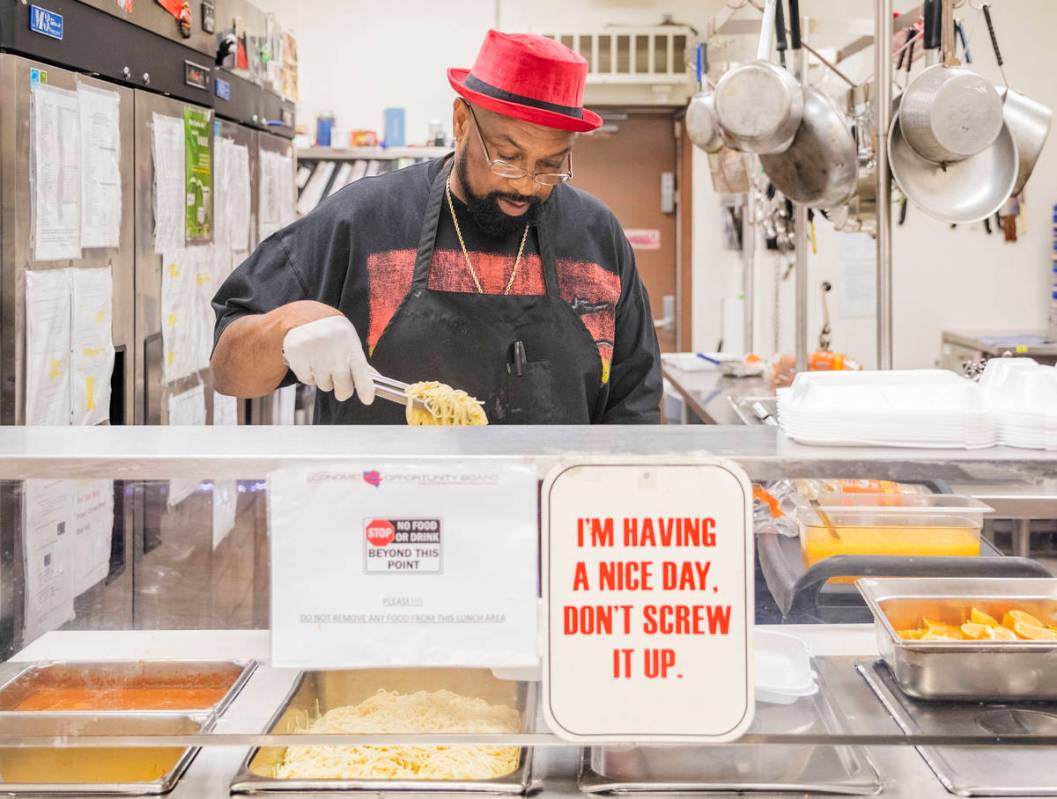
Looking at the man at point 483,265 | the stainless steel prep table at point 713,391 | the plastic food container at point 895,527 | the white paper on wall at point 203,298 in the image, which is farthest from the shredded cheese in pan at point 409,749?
the stainless steel prep table at point 713,391

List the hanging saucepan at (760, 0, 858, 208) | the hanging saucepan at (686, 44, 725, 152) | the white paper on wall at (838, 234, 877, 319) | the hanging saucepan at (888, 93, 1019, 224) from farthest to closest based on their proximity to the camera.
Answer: the white paper on wall at (838, 234, 877, 319), the hanging saucepan at (686, 44, 725, 152), the hanging saucepan at (760, 0, 858, 208), the hanging saucepan at (888, 93, 1019, 224)

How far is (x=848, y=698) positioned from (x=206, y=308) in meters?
2.69

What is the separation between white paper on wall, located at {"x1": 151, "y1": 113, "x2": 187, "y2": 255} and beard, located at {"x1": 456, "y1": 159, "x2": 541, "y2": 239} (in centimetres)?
119

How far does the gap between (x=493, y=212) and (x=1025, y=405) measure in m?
1.22

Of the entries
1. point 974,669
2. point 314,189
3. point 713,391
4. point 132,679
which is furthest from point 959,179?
point 314,189

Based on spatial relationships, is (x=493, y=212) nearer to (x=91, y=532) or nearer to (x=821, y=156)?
(x=91, y=532)

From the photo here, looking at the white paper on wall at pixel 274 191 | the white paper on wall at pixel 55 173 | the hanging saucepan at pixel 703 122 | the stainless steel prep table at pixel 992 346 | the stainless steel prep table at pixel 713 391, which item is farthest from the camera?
the stainless steel prep table at pixel 992 346

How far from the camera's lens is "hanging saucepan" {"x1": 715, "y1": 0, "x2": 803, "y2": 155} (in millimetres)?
3311

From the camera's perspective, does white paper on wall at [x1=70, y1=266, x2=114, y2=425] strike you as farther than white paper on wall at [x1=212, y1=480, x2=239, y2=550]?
Yes

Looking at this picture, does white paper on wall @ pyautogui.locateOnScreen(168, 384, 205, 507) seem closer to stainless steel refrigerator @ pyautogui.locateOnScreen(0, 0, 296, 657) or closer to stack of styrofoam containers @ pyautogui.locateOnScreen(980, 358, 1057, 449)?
stainless steel refrigerator @ pyautogui.locateOnScreen(0, 0, 296, 657)

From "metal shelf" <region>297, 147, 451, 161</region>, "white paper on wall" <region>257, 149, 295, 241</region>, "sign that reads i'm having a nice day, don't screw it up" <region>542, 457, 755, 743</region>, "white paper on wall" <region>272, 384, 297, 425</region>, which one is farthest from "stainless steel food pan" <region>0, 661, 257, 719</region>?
"metal shelf" <region>297, 147, 451, 161</region>

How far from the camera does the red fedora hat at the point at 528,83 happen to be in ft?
6.65

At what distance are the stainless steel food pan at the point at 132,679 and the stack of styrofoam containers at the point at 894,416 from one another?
0.74 meters

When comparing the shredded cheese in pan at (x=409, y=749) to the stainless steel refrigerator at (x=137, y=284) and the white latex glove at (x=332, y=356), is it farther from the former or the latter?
the white latex glove at (x=332, y=356)
